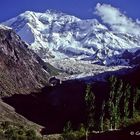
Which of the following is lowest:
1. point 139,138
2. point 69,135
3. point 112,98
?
point 139,138

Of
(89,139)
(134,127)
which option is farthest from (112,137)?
(89,139)

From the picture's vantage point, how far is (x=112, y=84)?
178125mm

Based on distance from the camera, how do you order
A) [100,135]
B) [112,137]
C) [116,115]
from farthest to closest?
[116,115], [100,135], [112,137]

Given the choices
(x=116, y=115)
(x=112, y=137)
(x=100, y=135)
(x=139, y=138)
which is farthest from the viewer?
(x=116, y=115)

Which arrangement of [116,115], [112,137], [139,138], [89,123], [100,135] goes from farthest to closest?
[89,123] → [116,115] → [100,135] → [112,137] → [139,138]

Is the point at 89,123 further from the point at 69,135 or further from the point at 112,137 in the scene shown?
the point at 112,137

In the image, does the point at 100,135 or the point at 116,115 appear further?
the point at 116,115

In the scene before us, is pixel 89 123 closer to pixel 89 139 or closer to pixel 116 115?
pixel 116 115

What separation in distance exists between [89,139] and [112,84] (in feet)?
142

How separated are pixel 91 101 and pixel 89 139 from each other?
42829 millimetres

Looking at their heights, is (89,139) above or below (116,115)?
below

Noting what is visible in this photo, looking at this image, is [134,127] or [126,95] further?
[126,95]

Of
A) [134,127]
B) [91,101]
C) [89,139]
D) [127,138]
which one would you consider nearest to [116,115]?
[91,101]

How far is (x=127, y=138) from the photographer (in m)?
112
